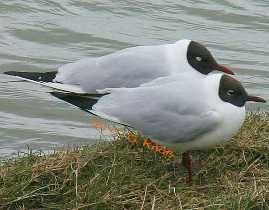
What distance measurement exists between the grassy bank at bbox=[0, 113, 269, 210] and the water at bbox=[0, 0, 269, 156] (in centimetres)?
180

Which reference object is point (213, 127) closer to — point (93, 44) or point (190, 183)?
point (190, 183)

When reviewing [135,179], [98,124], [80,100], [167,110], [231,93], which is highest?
[231,93]

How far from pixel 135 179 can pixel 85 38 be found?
16.7 ft

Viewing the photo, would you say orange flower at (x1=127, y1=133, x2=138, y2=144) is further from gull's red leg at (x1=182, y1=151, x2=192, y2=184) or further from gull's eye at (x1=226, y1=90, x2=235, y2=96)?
gull's eye at (x1=226, y1=90, x2=235, y2=96)

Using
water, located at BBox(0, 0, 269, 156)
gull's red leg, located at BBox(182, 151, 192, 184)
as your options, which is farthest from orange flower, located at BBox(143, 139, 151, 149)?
water, located at BBox(0, 0, 269, 156)

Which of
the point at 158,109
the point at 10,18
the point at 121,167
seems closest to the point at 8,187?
the point at 121,167

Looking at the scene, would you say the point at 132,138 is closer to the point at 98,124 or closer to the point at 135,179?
the point at 135,179

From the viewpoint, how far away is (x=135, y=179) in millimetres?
4645

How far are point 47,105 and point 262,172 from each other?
331cm

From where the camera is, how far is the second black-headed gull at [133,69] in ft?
16.9

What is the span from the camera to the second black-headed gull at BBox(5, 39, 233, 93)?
516 centimetres

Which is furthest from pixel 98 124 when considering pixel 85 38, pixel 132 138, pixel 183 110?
pixel 85 38

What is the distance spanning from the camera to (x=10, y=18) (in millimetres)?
10070

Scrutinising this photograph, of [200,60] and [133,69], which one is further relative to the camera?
[200,60]
